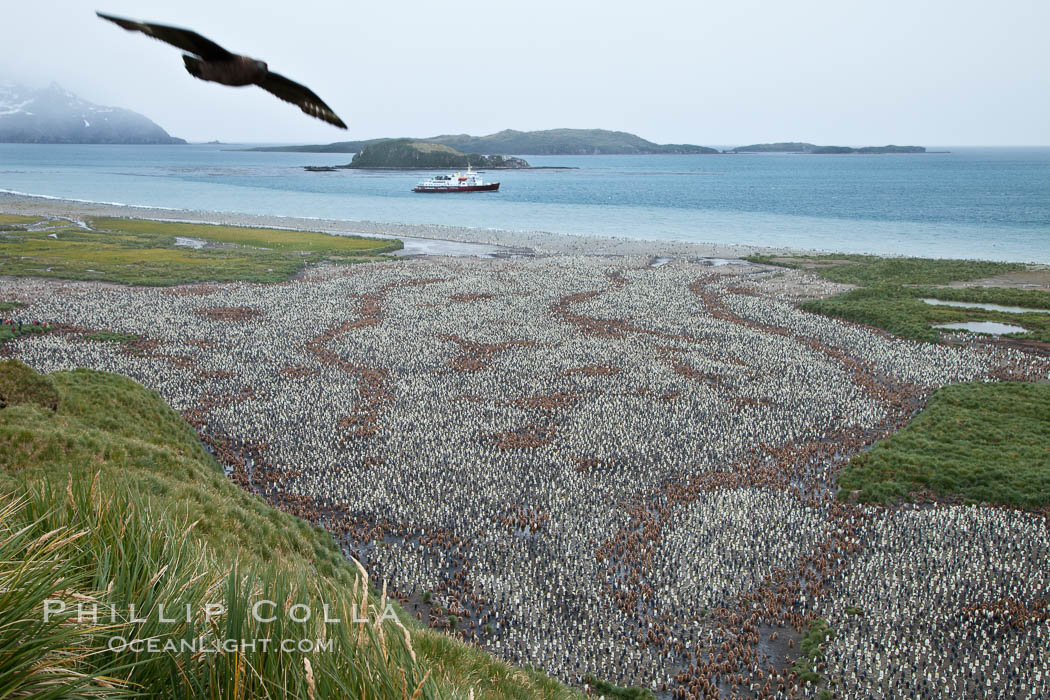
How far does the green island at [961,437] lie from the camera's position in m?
21.3

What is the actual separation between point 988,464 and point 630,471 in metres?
11.9

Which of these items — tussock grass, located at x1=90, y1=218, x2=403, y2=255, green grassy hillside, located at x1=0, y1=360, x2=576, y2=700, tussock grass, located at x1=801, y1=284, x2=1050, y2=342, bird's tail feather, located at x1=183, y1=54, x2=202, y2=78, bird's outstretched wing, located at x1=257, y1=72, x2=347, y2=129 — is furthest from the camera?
tussock grass, located at x1=90, y1=218, x2=403, y2=255

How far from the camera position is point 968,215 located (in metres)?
110

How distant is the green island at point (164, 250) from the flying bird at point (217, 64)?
168ft

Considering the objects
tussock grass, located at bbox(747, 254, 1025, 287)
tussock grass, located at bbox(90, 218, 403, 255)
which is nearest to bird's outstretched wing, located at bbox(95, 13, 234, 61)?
tussock grass, located at bbox(747, 254, 1025, 287)

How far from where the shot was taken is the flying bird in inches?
198

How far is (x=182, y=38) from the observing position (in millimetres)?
5199

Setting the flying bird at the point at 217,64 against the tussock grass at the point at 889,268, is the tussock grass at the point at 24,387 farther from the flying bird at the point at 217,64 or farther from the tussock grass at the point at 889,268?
the tussock grass at the point at 889,268

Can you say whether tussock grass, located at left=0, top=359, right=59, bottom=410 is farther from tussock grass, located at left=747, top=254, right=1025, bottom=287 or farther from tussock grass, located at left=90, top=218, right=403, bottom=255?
tussock grass, located at left=747, top=254, right=1025, bottom=287

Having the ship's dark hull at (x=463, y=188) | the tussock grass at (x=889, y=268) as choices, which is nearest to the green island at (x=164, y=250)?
the tussock grass at (x=889, y=268)

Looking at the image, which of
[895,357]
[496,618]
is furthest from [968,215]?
[496,618]

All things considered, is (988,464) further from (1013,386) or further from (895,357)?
(895,357)

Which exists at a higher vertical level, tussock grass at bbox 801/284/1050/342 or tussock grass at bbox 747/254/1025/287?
tussock grass at bbox 747/254/1025/287

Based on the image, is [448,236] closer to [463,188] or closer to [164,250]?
[164,250]
